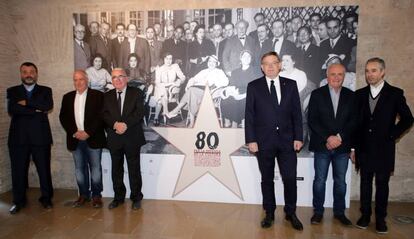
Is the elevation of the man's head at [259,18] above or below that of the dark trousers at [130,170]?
above

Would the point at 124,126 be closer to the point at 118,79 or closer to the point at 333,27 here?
the point at 118,79

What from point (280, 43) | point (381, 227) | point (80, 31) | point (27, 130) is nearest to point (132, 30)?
point (80, 31)

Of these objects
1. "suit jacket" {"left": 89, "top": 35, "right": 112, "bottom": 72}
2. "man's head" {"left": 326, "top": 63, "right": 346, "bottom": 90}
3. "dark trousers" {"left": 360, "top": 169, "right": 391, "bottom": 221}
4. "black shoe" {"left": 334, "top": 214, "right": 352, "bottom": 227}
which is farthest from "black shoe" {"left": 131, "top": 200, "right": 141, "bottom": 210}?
"man's head" {"left": 326, "top": 63, "right": 346, "bottom": 90}

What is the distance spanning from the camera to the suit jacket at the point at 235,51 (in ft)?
13.9

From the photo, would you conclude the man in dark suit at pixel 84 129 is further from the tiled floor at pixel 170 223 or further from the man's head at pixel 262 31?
the man's head at pixel 262 31

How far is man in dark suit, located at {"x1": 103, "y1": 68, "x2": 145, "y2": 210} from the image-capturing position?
3955 millimetres

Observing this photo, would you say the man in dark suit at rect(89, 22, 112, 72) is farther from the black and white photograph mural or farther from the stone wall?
the stone wall

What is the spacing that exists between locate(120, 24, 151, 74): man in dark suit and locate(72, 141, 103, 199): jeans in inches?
49.0

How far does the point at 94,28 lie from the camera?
4.45m

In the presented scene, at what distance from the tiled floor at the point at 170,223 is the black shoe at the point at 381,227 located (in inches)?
1.9

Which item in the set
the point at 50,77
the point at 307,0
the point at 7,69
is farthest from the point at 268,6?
the point at 7,69

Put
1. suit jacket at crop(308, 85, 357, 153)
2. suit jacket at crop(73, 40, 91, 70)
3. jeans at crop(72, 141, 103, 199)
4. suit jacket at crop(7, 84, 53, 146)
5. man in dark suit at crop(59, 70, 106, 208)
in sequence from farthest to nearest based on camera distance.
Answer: suit jacket at crop(73, 40, 91, 70) < jeans at crop(72, 141, 103, 199) < man in dark suit at crop(59, 70, 106, 208) < suit jacket at crop(7, 84, 53, 146) < suit jacket at crop(308, 85, 357, 153)

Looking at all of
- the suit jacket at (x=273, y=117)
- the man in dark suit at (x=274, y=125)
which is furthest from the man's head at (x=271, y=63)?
the suit jacket at (x=273, y=117)

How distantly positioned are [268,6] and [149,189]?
2.87 metres
